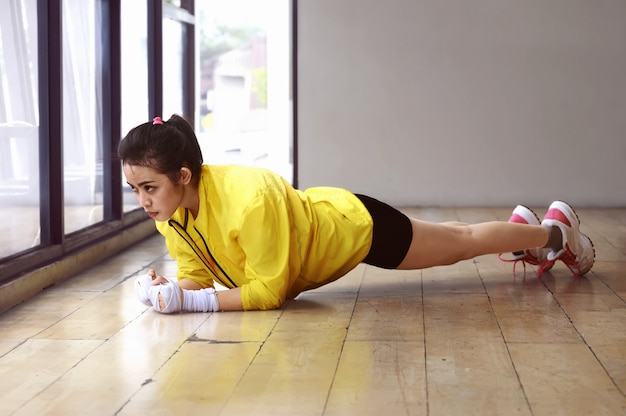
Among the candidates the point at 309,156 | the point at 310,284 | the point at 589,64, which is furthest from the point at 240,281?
the point at 589,64

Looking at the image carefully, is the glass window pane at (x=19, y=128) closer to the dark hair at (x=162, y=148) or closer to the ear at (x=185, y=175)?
the dark hair at (x=162, y=148)

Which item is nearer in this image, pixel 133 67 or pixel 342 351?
pixel 342 351

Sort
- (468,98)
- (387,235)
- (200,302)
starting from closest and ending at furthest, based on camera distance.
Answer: (200,302), (387,235), (468,98)

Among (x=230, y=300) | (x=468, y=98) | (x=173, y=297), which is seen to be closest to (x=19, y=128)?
(x=173, y=297)

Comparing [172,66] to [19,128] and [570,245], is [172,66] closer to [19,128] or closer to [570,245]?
[19,128]

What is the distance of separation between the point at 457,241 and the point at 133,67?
2115mm

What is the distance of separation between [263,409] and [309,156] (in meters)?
4.38

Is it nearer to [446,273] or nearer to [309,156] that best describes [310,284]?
[446,273]

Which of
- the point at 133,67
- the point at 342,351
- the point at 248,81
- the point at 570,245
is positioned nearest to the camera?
the point at 342,351

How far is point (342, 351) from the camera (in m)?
2.35

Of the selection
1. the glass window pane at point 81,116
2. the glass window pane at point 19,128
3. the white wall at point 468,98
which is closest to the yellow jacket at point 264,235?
the glass window pane at point 19,128

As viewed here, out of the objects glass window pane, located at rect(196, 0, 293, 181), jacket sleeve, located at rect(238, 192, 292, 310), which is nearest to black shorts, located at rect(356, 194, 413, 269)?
jacket sleeve, located at rect(238, 192, 292, 310)

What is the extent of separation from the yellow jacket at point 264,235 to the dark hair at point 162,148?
0.34 ft

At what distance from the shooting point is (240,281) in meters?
2.89
